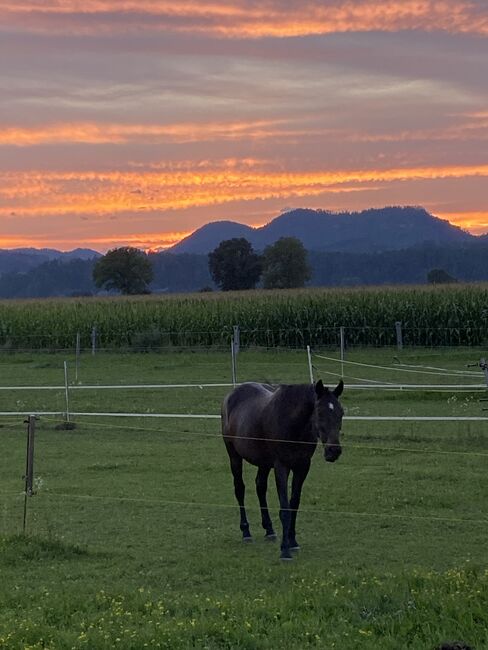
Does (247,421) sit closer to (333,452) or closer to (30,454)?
(333,452)

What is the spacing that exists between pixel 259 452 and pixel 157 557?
1.84 metres

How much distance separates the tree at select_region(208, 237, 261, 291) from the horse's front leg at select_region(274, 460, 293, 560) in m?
93.1

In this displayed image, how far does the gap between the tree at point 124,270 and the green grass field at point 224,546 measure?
8089cm

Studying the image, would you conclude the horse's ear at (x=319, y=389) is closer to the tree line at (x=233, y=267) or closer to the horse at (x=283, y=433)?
the horse at (x=283, y=433)

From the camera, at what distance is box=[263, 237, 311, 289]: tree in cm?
10256

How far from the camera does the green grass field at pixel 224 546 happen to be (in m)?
7.24

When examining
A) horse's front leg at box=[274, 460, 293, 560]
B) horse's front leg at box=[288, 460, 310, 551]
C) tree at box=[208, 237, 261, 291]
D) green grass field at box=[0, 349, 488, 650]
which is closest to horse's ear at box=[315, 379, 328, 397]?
horse's front leg at box=[288, 460, 310, 551]

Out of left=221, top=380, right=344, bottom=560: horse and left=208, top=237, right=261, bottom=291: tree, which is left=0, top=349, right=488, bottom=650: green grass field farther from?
left=208, top=237, right=261, bottom=291: tree

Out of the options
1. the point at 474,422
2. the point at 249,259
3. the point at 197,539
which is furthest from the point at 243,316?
the point at 249,259

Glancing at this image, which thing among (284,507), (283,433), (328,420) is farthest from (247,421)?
(328,420)

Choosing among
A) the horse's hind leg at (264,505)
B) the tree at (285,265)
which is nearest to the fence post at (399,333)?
the horse's hind leg at (264,505)

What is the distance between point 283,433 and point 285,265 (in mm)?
94774

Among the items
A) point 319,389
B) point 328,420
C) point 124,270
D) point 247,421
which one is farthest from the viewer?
point 124,270

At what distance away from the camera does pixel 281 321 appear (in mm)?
43781
